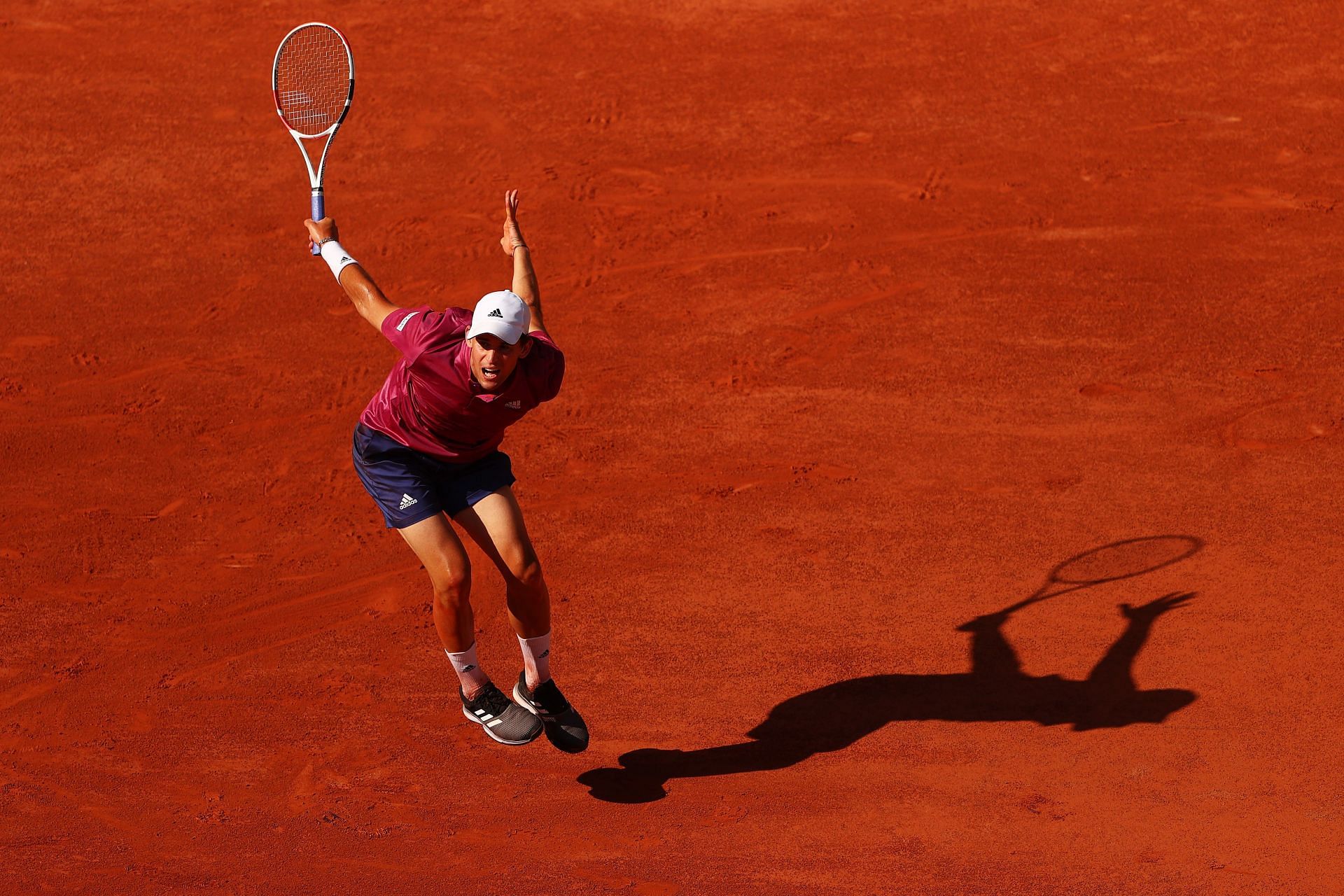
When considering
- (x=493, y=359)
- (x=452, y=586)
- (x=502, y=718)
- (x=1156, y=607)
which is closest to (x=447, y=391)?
(x=493, y=359)

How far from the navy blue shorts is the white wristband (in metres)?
0.75

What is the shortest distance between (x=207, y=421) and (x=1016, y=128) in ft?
23.4

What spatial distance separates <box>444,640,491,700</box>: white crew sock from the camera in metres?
6.60

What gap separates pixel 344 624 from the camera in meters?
8.10

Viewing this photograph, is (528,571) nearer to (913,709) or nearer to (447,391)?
(447,391)

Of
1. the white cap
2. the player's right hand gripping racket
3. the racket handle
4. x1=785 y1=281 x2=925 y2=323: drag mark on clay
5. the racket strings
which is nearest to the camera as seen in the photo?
the white cap

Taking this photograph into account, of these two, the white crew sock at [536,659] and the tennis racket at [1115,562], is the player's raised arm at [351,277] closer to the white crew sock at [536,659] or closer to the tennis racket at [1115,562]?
the white crew sock at [536,659]

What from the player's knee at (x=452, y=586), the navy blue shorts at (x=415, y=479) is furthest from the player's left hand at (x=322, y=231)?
the player's knee at (x=452, y=586)

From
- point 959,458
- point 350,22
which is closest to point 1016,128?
point 959,458

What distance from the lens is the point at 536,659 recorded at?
6.70 m

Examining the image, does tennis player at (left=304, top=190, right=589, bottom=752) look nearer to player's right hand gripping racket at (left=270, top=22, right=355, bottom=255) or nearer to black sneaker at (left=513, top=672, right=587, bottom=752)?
black sneaker at (left=513, top=672, right=587, bottom=752)

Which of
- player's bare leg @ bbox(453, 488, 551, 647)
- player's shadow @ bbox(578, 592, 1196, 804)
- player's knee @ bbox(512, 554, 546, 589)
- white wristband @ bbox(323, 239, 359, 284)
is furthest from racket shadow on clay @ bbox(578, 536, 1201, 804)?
white wristband @ bbox(323, 239, 359, 284)

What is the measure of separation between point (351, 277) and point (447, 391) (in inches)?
32.7

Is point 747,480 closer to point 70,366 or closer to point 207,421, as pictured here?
point 207,421
